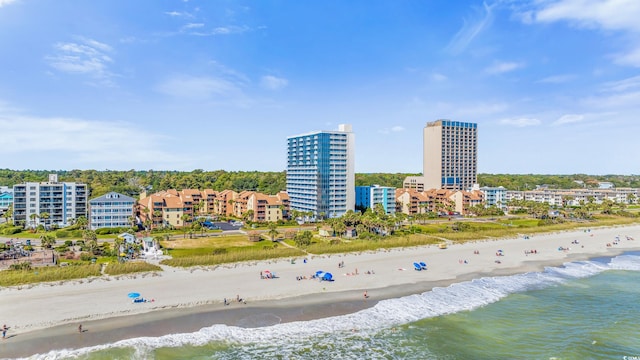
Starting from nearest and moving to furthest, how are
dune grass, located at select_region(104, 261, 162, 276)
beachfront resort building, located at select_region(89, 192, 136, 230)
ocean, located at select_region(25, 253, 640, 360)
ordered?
ocean, located at select_region(25, 253, 640, 360) < dune grass, located at select_region(104, 261, 162, 276) < beachfront resort building, located at select_region(89, 192, 136, 230)

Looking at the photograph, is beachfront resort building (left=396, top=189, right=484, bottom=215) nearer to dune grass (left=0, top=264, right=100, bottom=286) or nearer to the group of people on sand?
the group of people on sand

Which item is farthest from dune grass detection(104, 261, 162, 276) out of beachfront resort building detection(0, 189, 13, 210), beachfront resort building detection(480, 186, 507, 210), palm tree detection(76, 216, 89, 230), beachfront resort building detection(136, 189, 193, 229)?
beachfront resort building detection(480, 186, 507, 210)

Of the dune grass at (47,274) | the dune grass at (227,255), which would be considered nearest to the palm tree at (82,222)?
the dune grass at (227,255)

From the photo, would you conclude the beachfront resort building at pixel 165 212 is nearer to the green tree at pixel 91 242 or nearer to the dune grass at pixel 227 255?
the green tree at pixel 91 242

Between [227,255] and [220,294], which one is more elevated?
[227,255]

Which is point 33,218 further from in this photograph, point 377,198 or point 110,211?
point 377,198

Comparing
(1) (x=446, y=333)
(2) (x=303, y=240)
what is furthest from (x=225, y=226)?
(1) (x=446, y=333)

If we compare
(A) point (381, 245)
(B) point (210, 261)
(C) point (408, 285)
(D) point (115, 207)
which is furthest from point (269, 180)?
(C) point (408, 285)
